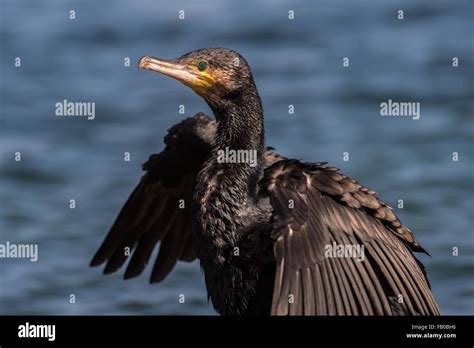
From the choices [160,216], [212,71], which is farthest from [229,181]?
[160,216]

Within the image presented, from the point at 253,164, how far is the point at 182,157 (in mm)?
1264

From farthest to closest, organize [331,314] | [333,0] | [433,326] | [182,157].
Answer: [333,0] → [182,157] → [433,326] → [331,314]

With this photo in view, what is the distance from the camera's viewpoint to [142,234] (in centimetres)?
1151

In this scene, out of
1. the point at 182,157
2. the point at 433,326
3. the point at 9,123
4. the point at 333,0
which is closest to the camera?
the point at 433,326

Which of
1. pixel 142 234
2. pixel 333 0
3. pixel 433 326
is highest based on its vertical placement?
pixel 333 0

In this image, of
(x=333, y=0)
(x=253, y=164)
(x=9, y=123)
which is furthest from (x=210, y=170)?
(x=333, y=0)

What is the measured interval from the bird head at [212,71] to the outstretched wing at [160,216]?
1.04m

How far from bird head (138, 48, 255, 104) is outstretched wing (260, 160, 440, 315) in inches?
26.0

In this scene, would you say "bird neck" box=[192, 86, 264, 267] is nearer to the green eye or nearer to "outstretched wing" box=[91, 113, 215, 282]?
the green eye

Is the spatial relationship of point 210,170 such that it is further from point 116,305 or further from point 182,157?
point 116,305

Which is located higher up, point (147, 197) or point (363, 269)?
point (147, 197)

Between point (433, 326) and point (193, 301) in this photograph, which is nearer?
point (433, 326)

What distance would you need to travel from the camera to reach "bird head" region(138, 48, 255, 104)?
9.77 m

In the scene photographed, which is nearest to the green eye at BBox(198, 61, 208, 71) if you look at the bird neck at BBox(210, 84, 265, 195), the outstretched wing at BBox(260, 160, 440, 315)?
the bird neck at BBox(210, 84, 265, 195)
